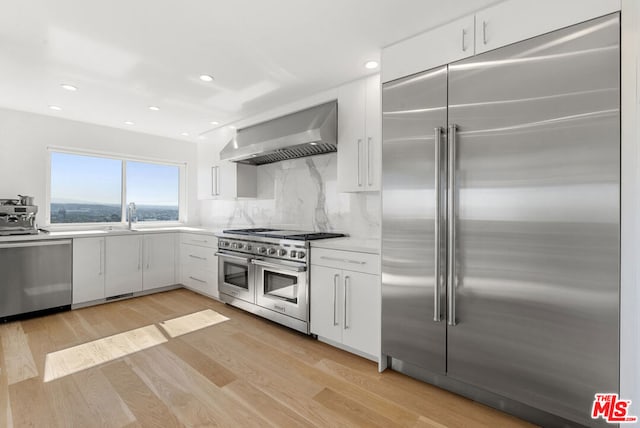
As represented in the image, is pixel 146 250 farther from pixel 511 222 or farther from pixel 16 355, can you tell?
pixel 511 222

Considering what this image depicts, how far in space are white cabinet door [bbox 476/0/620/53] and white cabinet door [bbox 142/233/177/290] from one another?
4.28m

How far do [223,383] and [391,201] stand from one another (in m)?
1.72

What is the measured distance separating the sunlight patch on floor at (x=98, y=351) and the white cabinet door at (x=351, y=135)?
2222mm

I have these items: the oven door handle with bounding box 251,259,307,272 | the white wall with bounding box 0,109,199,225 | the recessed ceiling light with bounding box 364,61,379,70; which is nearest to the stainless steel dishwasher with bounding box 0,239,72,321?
the white wall with bounding box 0,109,199,225

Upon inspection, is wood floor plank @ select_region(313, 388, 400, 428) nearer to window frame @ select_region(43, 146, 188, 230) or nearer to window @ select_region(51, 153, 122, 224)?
window frame @ select_region(43, 146, 188, 230)

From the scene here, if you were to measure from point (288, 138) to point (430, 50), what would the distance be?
1538 millimetres

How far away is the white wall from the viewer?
3586mm

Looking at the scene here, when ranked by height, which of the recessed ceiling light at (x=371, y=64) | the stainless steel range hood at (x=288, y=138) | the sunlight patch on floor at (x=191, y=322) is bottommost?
the sunlight patch on floor at (x=191, y=322)

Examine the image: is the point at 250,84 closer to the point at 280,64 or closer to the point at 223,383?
the point at 280,64

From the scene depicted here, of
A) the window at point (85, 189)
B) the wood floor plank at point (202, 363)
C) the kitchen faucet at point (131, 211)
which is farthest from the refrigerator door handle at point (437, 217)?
the window at point (85, 189)

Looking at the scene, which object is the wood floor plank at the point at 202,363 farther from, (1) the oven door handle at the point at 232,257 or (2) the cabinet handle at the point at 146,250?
(2) the cabinet handle at the point at 146,250

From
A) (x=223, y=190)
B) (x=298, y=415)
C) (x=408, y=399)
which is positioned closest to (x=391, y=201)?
(x=408, y=399)

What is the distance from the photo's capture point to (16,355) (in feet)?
7.91

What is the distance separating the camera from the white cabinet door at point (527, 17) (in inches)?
57.9
